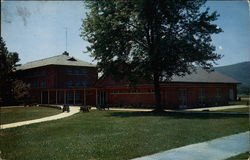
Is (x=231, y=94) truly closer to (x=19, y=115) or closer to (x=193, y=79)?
(x=193, y=79)

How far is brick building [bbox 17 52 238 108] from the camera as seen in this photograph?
93.2ft

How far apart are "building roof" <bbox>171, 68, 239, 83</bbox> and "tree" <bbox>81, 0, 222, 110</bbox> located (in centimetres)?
590

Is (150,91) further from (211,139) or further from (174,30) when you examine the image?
(211,139)

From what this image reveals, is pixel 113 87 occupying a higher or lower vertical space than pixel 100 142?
higher

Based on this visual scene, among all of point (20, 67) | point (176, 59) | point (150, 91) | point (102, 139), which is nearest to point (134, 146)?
point (102, 139)

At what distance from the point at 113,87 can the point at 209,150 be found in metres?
24.3

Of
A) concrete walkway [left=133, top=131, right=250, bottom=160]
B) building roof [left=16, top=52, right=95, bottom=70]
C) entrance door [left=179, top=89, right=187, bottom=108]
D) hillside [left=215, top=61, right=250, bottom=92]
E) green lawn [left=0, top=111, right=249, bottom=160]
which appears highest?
building roof [left=16, top=52, right=95, bottom=70]

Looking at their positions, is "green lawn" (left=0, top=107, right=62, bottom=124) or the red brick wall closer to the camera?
"green lawn" (left=0, top=107, right=62, bottom=124)

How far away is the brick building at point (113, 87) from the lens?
28.4 metres

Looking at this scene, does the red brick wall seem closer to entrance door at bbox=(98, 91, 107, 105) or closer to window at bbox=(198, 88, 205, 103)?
window at bbox=(198, 88, 205, 103)

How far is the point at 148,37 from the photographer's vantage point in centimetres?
2320

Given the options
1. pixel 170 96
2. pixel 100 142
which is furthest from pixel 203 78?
pixel 100 142

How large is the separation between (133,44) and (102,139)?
1459cm

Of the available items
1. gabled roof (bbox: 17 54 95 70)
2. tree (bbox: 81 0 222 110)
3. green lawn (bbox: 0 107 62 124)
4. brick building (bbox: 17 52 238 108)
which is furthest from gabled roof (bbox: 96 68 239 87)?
gabled roof (bbox: 17 54 95 70)
